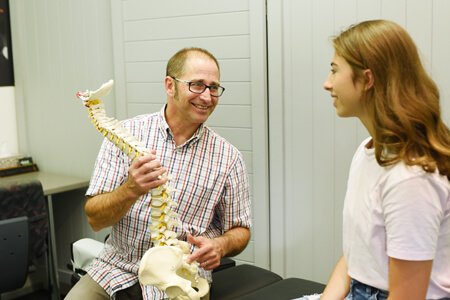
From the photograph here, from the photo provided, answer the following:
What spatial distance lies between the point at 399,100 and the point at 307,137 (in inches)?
52.3

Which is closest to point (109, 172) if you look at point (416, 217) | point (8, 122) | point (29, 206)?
point (29, 206)

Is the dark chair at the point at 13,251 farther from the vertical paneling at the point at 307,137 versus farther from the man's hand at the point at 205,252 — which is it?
the vertical paneling at the point at 307,137

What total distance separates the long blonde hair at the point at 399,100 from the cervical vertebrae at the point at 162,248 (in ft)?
2.03

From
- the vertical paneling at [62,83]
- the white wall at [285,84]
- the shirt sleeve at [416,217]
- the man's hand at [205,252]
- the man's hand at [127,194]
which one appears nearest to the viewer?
the shirt sleeve at [416,217]

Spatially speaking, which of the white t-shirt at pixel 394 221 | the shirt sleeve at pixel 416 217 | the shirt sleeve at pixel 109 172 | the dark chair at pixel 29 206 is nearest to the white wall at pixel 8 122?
the dark chair at pixel 29 206

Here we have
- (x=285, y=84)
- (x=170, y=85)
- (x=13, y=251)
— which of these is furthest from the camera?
(x=285, y=84)

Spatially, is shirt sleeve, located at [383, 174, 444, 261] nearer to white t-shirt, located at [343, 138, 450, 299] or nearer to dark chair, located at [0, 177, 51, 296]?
white t-shirt, located at [343, 138, 450, 299]

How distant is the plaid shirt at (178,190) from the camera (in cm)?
200

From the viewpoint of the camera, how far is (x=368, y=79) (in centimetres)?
132

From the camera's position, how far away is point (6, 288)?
7.45 feet

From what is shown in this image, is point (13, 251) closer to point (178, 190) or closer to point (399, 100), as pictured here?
point (178, 190)

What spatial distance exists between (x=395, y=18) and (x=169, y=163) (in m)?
1.14

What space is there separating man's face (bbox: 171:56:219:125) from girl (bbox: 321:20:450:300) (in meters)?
0.71

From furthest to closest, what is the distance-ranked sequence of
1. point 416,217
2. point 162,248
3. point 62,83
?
point 62,83 → point 162,248 → point 416,217
